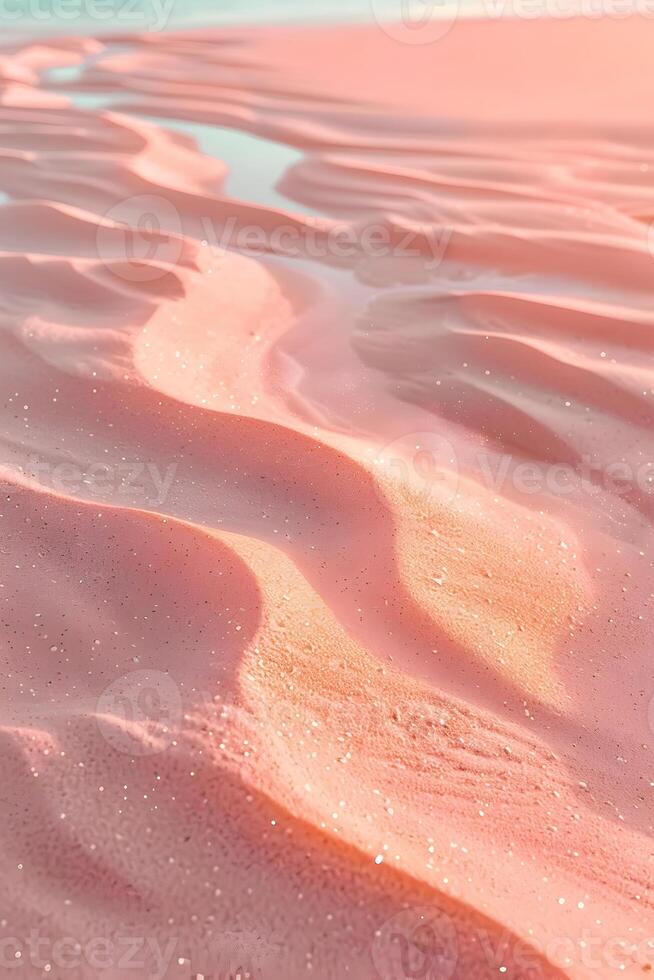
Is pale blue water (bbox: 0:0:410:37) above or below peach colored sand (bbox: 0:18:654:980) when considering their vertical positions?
above

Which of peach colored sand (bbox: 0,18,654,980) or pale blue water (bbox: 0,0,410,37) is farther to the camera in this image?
pale blue water (bbox: 0,0,410,37)

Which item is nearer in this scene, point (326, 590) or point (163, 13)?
point (326, 590)

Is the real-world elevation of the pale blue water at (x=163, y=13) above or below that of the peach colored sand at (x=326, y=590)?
above

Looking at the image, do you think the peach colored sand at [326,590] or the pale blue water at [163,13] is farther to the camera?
the pale blue water at [163,13]

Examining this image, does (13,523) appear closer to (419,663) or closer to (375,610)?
(375,610)

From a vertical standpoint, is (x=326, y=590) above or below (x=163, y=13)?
below

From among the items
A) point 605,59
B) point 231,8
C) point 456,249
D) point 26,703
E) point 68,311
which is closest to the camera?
point 26,703

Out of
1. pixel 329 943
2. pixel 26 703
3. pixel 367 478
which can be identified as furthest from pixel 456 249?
pixel 329 943

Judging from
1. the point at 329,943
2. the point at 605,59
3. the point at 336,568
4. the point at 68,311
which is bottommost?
the point at 329,943
